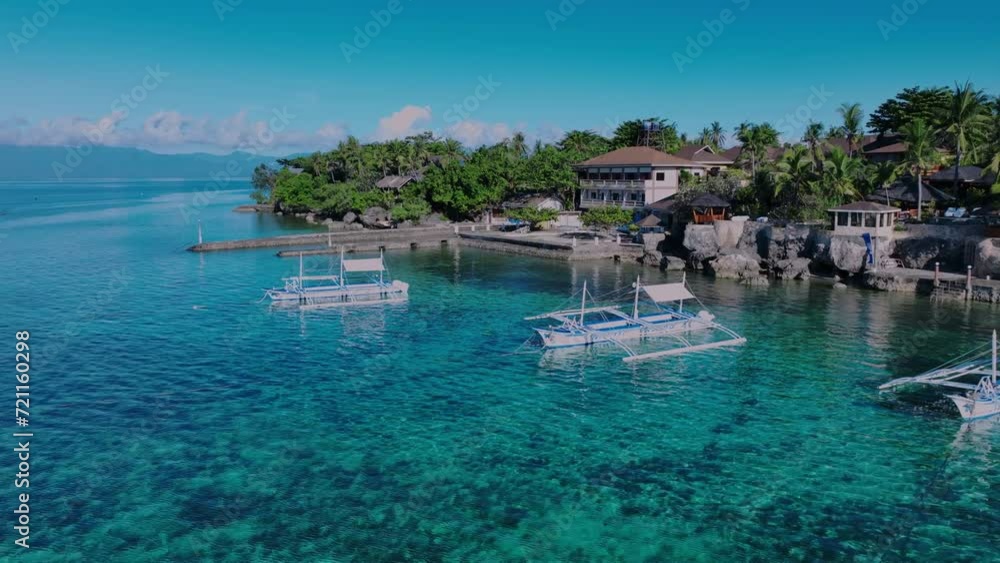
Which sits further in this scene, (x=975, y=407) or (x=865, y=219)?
(x=865, y=219)

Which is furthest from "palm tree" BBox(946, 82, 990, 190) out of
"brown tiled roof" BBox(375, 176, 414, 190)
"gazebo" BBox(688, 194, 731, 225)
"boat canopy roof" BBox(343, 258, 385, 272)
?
"brown tiled roof" BBox(375, 176, 414, 190)

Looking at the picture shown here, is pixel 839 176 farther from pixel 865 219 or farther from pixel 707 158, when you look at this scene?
pixel 707 158

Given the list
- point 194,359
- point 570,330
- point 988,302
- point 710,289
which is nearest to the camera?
point 194,359

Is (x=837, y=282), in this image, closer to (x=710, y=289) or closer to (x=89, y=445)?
(x=710, y=289)

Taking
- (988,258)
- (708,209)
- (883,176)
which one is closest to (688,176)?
(708,209)

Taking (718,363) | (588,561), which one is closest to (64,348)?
(588,561)

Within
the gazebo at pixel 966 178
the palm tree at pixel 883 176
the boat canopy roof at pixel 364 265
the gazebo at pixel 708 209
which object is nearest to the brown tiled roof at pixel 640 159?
the gazebo at pixel 708 209

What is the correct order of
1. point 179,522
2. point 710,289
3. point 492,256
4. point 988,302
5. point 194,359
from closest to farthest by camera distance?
point 179,522, point 194,359, point 988,302, point 710,289, point 492,256

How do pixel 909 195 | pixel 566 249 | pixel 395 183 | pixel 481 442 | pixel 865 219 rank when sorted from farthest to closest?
pixel 395 183
pixel 566 249
pixel 909 195
pixel 865 219
pixel 481 442
